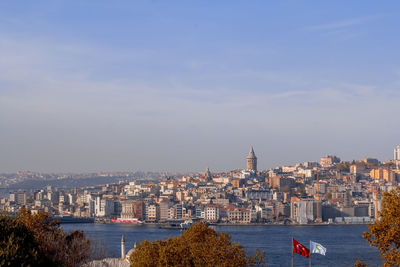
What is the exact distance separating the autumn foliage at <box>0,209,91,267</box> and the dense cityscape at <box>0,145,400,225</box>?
2454cm

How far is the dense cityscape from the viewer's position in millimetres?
44125

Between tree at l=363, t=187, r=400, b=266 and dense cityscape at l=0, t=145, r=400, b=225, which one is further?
dense cityscape at l=0, t=145, r=400, b=225

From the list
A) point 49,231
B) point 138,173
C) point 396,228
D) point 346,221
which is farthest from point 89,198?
point 138,173

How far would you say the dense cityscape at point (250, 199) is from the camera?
44.1 meters

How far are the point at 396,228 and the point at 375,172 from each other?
55205mm

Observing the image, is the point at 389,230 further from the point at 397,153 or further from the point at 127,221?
the point at 397,153

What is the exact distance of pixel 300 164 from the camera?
73.3 metres

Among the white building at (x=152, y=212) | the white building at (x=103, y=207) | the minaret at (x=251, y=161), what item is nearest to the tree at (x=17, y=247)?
the white building at (x=152, y=212)

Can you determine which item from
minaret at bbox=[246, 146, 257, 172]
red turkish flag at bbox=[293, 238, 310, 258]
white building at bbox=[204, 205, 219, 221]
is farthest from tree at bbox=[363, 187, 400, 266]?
minaret at bbox=[246, 146, 257, 172]

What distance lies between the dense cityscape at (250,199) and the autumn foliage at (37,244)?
80.5 ft

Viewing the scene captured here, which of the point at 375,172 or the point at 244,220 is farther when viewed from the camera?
the point at 375,172

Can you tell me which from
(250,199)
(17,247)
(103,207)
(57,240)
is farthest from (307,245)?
(103,207)

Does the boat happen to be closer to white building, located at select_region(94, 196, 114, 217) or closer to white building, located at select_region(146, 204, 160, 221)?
white building, located at select_region(146, 204, 160, 221)

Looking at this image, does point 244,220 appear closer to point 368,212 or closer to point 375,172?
point 368,212
